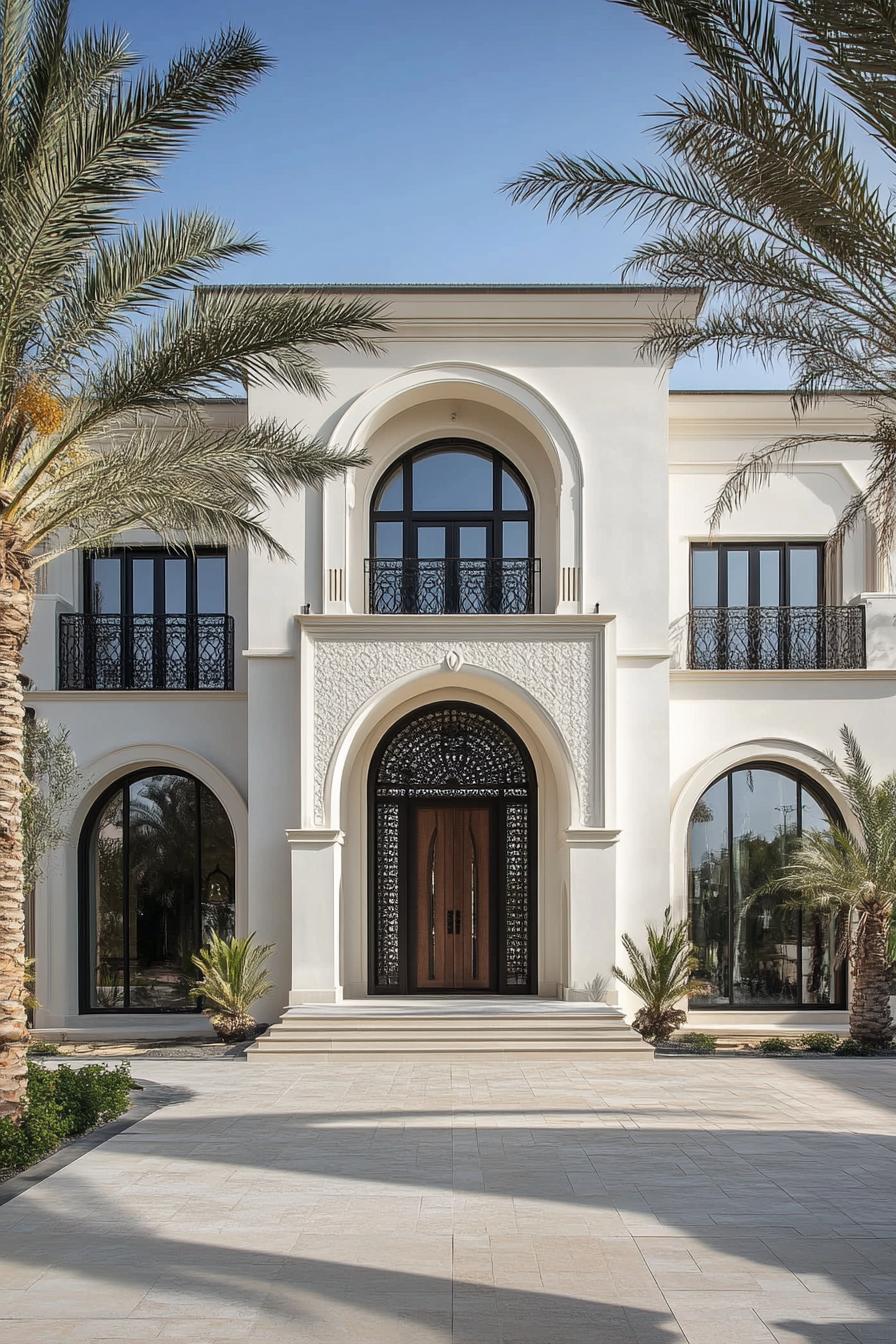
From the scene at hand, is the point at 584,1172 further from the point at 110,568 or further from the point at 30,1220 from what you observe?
the point at 110,568

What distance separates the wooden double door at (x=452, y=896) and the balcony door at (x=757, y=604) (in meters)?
4.02

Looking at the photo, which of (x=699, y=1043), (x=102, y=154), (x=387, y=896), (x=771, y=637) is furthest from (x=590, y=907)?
(x=102, y=154)

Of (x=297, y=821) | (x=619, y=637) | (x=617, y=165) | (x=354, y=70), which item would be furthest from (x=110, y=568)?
(x=617, y=165)

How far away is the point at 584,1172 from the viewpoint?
8891mm

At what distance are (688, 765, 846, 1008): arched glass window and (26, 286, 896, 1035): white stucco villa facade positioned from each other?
0.04 meters

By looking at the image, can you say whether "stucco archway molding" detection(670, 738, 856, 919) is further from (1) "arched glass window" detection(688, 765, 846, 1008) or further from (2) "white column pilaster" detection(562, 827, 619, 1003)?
(2) "white column pilaster" detection(562, 827, 619, 1003)

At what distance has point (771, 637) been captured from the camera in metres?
17.8

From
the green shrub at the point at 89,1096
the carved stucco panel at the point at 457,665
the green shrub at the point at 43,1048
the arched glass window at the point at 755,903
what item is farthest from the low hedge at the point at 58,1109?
the arched glass window at the point at 755,903

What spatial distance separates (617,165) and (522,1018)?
9.75 meters

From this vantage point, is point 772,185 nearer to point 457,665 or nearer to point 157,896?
point 457,665

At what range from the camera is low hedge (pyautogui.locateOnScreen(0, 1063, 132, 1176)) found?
9000 mm

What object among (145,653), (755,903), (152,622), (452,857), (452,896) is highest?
(152,622)

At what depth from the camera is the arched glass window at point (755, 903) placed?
1727 centimetres

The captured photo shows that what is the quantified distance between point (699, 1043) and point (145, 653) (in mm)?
9186
